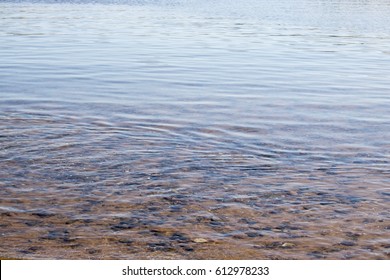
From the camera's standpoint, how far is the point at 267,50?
73.9 ft

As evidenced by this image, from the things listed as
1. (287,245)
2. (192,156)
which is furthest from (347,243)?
(192,156)

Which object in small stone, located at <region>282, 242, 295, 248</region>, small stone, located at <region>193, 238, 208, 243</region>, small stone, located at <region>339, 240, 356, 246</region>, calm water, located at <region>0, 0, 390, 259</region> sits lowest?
small stone, located at <region>193, 238, 208, 243</region>

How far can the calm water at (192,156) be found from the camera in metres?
6.40

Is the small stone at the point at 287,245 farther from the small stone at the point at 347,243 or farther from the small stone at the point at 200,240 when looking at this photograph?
the small stone at the point at 200,240

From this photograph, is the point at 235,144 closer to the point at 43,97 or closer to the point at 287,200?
the point at 287,200

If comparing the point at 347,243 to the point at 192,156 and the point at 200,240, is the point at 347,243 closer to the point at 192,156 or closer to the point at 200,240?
the point at 200,240

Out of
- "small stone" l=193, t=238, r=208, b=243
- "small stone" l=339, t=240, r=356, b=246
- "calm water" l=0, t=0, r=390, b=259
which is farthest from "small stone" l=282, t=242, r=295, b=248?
"small stone" l=193, t=238, r=208, b=243

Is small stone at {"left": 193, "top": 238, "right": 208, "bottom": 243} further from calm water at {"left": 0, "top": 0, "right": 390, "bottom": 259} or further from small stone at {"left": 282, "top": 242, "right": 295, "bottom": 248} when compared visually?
small stone at {"left": 282, "top": 242, "right": 295, "bottom": 248}

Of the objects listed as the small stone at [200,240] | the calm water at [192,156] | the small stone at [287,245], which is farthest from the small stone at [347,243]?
the small stone at [200,240]

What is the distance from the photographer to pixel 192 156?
9.15 m

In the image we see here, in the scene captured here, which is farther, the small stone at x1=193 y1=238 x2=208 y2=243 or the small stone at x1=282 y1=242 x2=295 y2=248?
the small stone at x1=193 y1=238 x2=208 y2=243

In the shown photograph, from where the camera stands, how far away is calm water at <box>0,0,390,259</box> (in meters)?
6.40

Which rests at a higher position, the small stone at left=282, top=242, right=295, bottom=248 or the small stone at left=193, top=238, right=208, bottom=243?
the small stone at left=282, top=242, right=295, bottom=248
